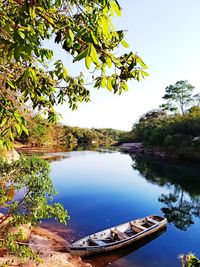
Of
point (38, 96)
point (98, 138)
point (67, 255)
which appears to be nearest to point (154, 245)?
point (67, 255)

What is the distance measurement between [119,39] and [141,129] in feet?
206

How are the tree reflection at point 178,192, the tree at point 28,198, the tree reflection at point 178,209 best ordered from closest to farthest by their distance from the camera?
1. the tree at point 28,198
2. the tree reflection at point 178,209
3. the tree reflection at point 178,192

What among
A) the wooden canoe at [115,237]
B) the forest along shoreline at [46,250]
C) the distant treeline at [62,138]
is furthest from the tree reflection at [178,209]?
the distant treeline at [62,138]

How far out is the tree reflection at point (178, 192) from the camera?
16406 mm

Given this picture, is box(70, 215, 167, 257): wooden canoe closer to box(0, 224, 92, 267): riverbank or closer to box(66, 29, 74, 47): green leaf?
box(0, 224, 92, 267): riverbank

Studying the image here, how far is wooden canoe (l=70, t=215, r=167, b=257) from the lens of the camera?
1010 centimetres

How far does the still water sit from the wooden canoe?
366 millimetres

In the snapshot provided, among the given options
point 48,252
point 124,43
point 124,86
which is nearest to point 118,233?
point 48,252

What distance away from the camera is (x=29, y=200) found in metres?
7.16

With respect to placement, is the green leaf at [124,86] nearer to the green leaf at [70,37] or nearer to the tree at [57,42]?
the tree at [57,42]

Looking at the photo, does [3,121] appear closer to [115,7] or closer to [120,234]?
[115,7]

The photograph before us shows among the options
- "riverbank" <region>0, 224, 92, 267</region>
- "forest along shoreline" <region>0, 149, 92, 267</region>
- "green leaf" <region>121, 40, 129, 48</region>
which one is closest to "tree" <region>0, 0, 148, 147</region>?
"green leaf" <region>121, 40, 129, 48</region>

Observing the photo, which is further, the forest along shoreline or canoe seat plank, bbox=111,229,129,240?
canoe seat plank, bbox=111,229,129,240

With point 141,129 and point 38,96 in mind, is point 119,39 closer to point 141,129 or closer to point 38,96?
point 38,96
